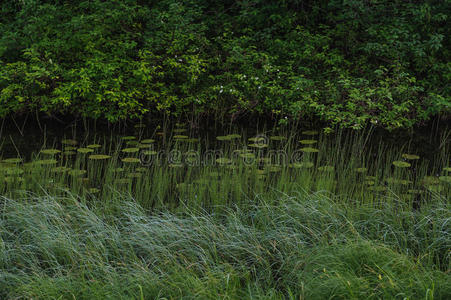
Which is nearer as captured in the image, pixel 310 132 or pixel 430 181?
pixel 430 181

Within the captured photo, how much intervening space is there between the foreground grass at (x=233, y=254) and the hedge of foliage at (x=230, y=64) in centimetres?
420

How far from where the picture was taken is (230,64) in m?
10.1

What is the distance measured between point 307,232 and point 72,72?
5.89m

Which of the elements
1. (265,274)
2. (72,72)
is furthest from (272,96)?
(265,274)

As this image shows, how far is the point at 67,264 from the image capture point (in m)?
4.06

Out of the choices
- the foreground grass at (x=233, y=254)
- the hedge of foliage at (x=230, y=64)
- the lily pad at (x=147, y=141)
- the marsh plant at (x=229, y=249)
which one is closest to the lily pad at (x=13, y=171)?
the marsh plant at (x=229, y=249)

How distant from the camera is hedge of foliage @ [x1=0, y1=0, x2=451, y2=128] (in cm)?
905

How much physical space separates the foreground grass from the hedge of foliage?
165 inches

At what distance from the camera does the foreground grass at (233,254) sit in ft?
11.9

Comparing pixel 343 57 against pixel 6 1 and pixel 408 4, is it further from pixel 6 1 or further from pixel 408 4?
pixel 6 1

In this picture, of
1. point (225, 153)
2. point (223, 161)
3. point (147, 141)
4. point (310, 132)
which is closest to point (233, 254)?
point (223, 161)

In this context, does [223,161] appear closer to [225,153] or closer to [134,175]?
[225,153]

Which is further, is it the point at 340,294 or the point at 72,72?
the point at 72,72

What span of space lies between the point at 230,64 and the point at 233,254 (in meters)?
6.39
